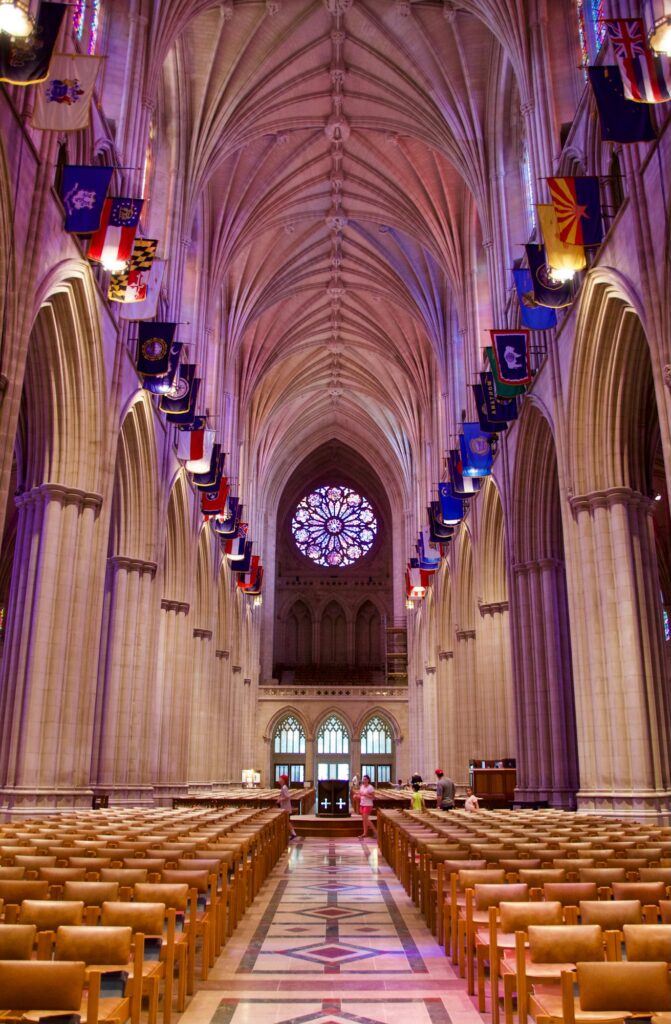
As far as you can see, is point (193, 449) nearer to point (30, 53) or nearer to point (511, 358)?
point (511, 358)

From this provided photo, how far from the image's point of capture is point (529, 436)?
69.7 feet

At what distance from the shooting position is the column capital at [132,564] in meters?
20.7

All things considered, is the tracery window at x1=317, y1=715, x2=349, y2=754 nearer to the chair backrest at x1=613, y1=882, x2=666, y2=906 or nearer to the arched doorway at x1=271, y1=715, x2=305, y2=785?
the arched doorway at x1=271, y1=715, x2=305, y2=785

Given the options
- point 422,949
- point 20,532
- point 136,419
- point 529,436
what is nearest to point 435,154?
point 529,436

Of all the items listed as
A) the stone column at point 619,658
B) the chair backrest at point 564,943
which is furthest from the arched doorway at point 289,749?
the chair backrest at point 564,943

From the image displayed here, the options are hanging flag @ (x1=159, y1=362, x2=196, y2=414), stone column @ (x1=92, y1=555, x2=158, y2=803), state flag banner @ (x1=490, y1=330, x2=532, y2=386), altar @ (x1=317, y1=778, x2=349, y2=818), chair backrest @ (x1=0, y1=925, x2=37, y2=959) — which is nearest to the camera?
chair backrest @ (x1=0, y1=925, x2=37, y2=959)

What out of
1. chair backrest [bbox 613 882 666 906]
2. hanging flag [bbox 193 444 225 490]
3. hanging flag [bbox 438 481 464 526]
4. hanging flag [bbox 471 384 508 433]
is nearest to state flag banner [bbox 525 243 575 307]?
hanging flag [bbox 471 384 508 433]

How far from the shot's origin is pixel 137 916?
16.4 ft

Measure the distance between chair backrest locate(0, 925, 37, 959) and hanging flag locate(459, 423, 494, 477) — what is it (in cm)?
1991

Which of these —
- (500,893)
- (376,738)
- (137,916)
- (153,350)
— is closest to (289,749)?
(376,738)

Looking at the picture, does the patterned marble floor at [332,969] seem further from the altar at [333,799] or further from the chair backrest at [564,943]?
the altar at [333,799]

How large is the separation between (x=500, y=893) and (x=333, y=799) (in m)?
25.3

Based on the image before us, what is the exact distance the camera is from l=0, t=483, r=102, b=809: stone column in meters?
14.3

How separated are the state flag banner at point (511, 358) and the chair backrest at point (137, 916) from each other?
14.6m
